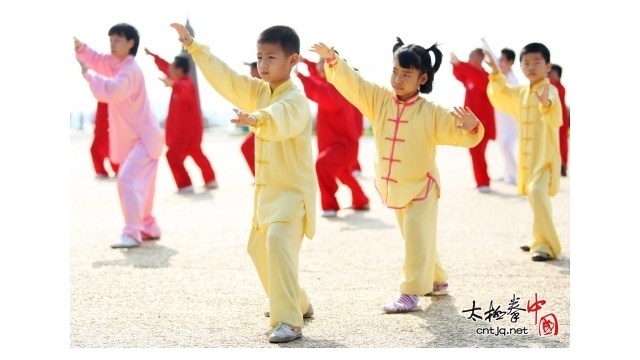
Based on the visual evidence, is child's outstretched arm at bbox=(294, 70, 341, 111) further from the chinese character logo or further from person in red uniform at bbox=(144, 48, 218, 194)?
the chinese character logo

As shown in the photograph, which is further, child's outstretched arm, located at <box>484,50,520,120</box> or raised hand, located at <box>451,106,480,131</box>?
child's outstretched arm, located at <box>484,50,520,120</box>

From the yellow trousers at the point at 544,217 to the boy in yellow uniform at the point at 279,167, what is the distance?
303cm

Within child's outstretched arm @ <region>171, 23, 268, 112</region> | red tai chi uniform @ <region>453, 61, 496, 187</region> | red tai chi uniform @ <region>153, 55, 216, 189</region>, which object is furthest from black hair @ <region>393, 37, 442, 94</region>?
red tai chi uniform @ <region>153, 55, 216, 189</region>

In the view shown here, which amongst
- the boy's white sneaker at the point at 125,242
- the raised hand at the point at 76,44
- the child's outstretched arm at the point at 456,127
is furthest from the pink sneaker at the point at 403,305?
the raised hand at the point at 76,44

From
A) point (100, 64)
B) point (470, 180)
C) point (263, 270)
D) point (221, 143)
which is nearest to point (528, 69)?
point (263, 270)

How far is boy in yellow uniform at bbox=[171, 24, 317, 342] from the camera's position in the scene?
525 cm

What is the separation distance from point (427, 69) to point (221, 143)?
21.6 meters

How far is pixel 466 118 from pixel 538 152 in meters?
2.55

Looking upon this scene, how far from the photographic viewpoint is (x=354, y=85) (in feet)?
19.9

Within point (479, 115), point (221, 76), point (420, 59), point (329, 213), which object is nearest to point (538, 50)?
point (420, 59)

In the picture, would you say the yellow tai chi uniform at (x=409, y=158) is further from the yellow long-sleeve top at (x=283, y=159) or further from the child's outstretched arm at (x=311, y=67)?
the child's outstretched arm at (x=311, y=67)

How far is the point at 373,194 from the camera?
13.4 m

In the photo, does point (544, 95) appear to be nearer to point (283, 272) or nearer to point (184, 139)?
point (283, 272)

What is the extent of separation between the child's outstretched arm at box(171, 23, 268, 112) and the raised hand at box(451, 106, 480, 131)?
1.25 m
